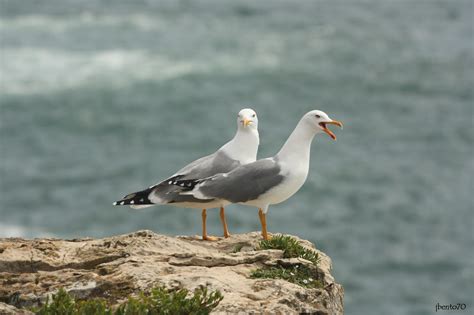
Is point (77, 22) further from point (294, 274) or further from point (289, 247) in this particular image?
point (294, 274)

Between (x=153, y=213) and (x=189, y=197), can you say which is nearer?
(x=189, y=197)

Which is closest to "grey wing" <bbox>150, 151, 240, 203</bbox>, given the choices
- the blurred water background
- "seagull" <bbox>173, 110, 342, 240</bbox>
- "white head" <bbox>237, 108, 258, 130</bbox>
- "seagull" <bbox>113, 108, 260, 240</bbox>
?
"seagull" <bbox>113, 108, 260, 240</bbox>

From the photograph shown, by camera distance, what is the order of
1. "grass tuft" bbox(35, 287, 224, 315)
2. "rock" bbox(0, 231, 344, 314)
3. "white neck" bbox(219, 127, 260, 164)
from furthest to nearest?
"white neck" bbox(219, 127, 260, 164) < "rock" bbox(0, 231, 344, 314) < "grass tuft" bbox(35, 287, 224, 315)

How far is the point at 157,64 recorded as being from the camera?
55.0 m

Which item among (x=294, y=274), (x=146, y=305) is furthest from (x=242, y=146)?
(x=146, y=305)

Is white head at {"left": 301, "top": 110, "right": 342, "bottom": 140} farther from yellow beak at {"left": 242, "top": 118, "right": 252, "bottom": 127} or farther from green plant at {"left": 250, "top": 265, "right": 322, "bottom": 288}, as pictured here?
green plant at {"left": 250, "top": 265, "right": 322, "bottom": 288}

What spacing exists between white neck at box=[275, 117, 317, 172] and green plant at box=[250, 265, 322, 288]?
1.76 metres

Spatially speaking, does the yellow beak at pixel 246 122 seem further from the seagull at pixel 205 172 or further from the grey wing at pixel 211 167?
the grey wing at pixel 211 167

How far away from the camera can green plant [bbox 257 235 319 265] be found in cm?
1373

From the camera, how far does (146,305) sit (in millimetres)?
11305

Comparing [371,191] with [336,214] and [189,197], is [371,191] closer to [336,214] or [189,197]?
[336,214]

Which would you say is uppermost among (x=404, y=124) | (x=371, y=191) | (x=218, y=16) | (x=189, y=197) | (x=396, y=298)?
(x=218, y=16)

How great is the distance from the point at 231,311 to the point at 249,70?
43186 mm

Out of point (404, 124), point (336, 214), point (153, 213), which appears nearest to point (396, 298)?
point (336, 214)
